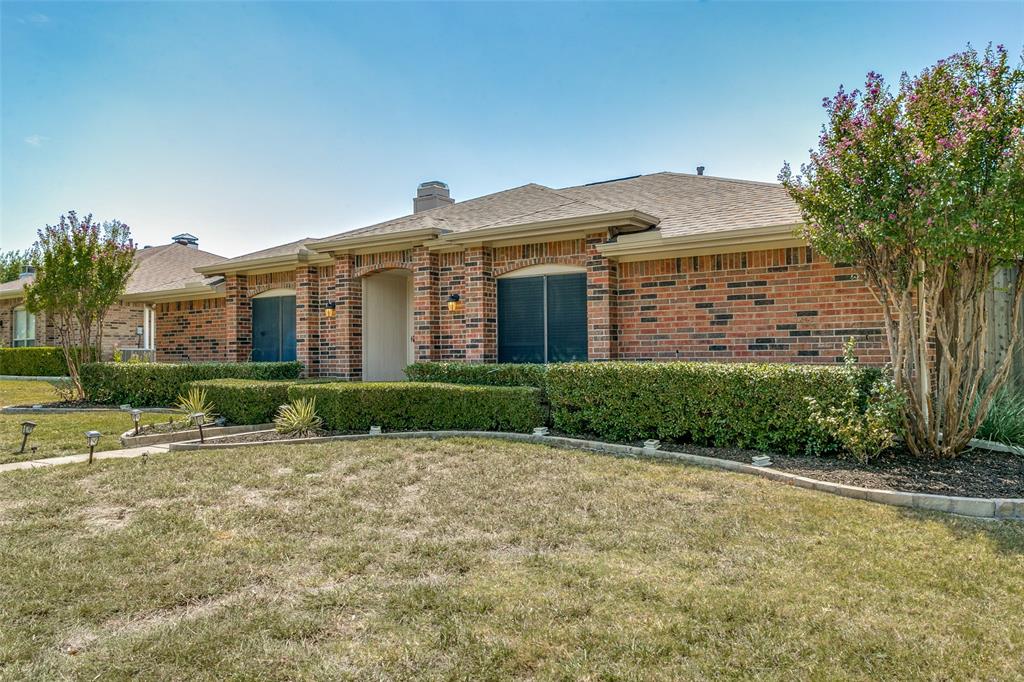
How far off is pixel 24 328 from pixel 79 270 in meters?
14.4

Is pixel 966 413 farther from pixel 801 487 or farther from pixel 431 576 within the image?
pixel 431 576

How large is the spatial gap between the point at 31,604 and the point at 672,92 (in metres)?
12.0

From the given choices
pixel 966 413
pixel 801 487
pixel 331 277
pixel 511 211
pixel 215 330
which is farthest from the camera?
pixel 215 330

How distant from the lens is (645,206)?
35.8 feet

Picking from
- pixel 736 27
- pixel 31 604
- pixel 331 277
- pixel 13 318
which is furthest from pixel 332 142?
pixel 13 318

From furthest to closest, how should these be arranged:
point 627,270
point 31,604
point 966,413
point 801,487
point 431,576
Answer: point 627,270, point 966,413, point 801,487, point 431,576, point 31,604

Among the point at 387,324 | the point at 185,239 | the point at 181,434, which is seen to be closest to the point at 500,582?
the point at 181,434

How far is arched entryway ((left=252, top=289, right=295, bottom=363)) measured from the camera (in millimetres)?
13820

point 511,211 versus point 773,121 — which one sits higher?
point 773,121

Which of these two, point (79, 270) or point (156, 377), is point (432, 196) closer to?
point (156, 377)

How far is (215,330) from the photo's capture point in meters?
15.5

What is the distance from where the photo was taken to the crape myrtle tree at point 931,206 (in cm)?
553

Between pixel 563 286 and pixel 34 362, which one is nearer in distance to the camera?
pixel 563 286

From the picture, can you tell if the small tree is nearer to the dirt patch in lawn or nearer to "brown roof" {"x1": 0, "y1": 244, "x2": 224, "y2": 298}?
"brown roof" {"x1": 0, "y1": 244, "x2": 224, "y2": 298}
